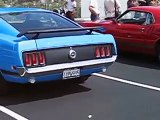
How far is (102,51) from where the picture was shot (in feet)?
21.3

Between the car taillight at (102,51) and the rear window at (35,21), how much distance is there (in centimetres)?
92

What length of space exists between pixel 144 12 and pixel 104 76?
7.67ft

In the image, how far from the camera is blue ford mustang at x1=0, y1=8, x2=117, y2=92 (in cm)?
576

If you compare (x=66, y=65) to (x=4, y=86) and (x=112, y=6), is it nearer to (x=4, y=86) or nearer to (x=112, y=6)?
(x=4, y=86)

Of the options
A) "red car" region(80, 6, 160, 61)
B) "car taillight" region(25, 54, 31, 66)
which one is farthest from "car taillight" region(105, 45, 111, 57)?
"red car" region(80, 6, 160, 61)

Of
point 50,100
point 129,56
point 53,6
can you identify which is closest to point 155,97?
point 50,100

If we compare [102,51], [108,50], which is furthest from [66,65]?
[108,50]

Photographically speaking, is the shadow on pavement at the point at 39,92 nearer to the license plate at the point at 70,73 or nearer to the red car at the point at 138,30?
the license plate at the point at 70,73

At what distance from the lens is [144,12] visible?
952cm

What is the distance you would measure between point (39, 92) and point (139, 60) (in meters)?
3.79

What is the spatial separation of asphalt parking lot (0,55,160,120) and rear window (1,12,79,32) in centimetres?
107

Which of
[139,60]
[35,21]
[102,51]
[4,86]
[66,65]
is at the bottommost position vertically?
[139,60]

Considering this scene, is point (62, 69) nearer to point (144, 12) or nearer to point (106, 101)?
point (106, 101)

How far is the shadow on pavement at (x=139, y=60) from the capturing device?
9141 mm
